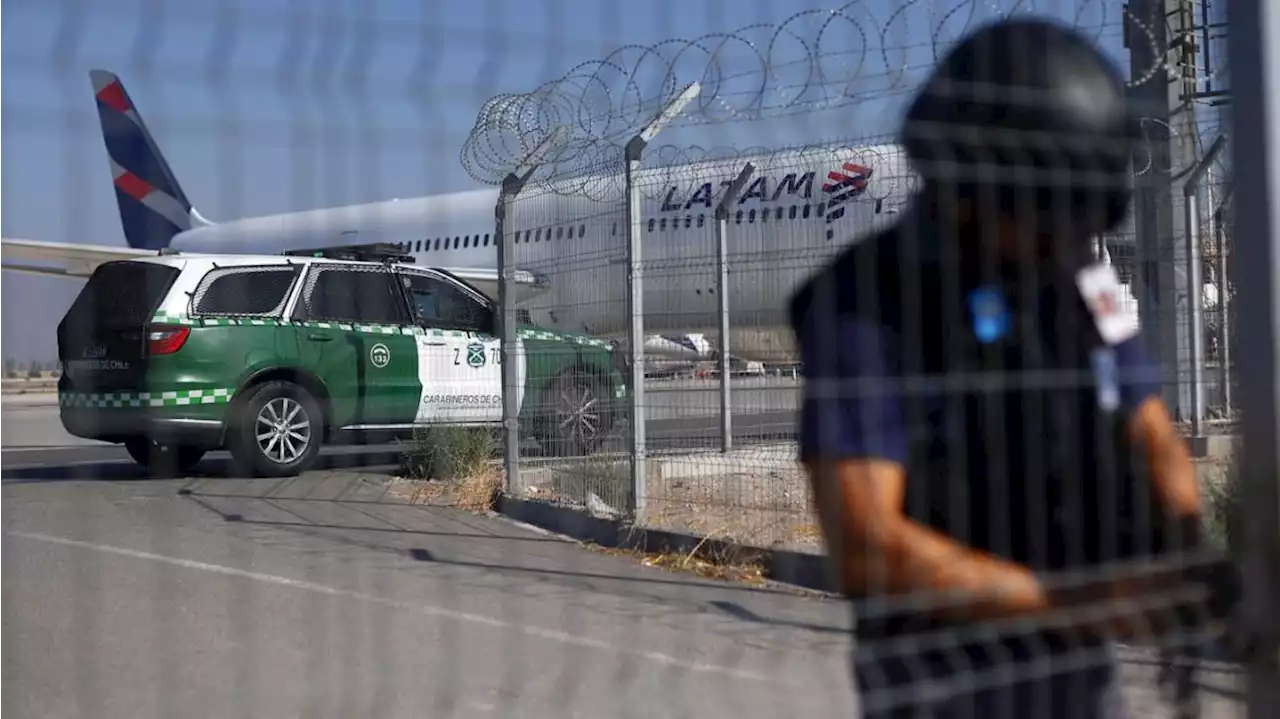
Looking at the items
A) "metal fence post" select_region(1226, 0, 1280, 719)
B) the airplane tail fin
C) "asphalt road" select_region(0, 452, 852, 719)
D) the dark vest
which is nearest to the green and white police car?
"asphalt road" select_region(0, 452, 852, 719)

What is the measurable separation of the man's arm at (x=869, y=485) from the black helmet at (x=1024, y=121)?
401 mm

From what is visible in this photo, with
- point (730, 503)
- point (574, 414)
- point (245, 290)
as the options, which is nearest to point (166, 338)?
point (245, 290)

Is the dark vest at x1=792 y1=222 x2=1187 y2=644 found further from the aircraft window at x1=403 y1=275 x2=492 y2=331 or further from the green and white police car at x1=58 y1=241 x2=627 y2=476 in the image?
the aircraft window at x1=403 y1=275 x2=492 y2=331

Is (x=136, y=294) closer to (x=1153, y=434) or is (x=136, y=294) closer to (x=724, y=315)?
(x=724, y=315)

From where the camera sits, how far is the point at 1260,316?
8.26 ft

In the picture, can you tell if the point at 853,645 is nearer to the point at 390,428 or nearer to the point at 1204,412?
the point at 1204,412

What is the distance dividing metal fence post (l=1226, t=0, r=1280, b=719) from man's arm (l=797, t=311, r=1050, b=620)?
33.1 inches

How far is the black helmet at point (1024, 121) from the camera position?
84.5 inches

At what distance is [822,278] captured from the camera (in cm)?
192

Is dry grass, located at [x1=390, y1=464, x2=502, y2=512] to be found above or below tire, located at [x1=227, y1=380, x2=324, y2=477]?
below

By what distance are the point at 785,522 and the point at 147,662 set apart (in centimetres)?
306

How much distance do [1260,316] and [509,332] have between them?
20.6 ft

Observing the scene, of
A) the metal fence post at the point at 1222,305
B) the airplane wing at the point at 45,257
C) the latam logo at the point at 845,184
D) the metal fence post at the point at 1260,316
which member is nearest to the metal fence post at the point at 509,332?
the latam logo at the point at 845,184

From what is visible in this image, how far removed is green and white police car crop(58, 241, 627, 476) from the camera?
8.12 m
